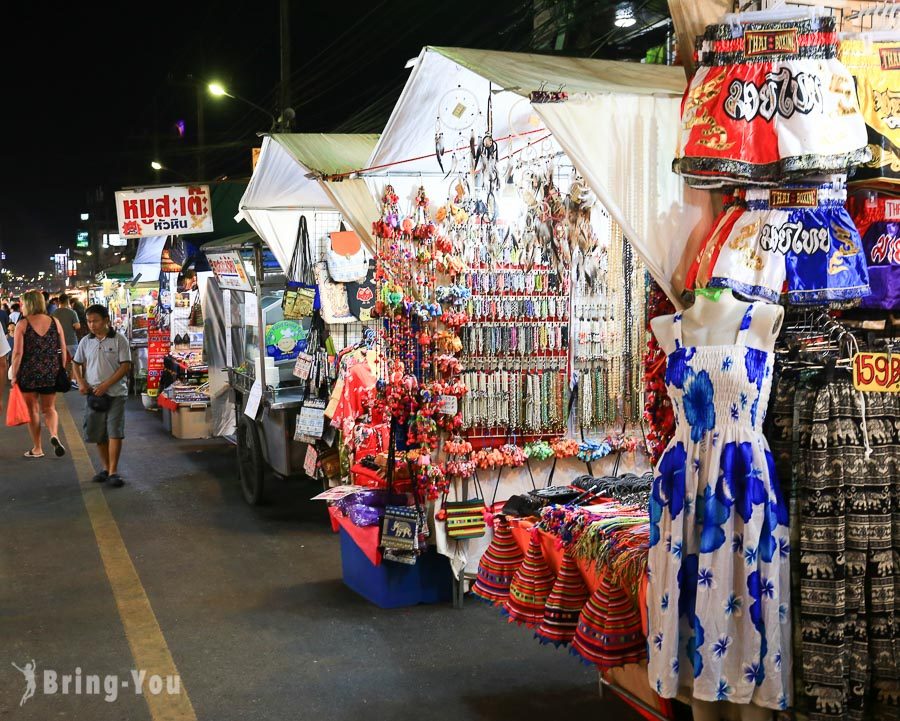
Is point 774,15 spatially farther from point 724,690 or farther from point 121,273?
point 121,273

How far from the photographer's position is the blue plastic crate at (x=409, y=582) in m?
5.93

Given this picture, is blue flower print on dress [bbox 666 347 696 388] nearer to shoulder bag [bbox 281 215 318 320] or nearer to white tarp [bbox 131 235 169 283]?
shoulder bag [bbox 281 215 318 320]

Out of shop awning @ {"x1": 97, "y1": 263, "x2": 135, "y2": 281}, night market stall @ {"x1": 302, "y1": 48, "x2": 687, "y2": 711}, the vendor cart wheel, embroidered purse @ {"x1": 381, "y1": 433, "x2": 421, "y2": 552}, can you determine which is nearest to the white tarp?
shop awning @ {"x1": 97, "y1": 263, "x2": 135, "y2": 281}

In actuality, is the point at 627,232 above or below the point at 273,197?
below

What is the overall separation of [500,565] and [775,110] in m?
2.36

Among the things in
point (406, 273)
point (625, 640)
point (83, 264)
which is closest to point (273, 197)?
point (406, 273)

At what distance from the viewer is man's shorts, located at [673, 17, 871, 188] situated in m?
3.14

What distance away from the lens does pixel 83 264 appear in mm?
97875

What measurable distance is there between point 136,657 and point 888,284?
4212 mm

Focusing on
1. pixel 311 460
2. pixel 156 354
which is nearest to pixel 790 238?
pixel 311 460

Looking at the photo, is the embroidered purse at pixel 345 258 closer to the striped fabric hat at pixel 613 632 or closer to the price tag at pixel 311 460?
the price tag at pixel 311 460

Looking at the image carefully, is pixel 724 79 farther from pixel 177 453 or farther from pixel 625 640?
pixel 177 453

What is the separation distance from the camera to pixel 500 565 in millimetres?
4387

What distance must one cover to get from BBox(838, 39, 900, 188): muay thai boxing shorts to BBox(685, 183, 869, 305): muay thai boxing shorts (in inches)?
7.9
